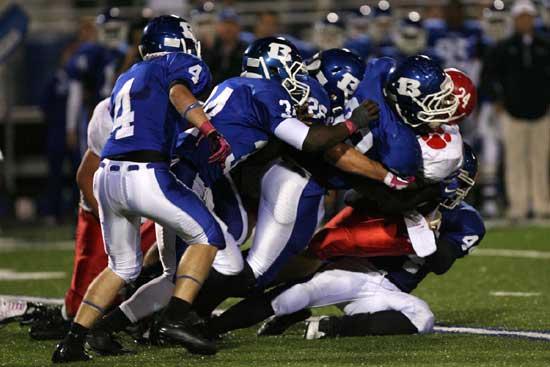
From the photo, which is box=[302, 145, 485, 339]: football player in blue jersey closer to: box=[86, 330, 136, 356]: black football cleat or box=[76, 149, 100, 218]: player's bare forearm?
box=[86, 330, 136, 356]: black football cleat

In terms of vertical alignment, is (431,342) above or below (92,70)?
above

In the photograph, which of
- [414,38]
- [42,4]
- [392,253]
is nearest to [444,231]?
[392,253]

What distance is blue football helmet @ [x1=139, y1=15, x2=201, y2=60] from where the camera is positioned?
5.64 m

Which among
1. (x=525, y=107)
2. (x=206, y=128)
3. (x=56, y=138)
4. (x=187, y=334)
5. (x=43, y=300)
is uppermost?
(x=206, y=128)

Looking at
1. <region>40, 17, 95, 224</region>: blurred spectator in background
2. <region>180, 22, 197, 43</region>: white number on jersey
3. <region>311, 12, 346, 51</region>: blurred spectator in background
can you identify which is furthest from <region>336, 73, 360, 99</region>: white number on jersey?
<region>40, 17, 95, 224</region>: blurred spectator in background

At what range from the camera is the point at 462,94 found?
609cm

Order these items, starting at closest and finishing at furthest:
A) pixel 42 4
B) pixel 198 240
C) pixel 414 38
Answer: pixel 198 240, pixel 414 38, pixel 42 4

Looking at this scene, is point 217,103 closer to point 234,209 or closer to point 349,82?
point 234,209

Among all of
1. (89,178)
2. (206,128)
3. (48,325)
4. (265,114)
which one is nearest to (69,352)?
(48,325)

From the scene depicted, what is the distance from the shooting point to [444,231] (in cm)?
623

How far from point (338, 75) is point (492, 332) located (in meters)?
1.32

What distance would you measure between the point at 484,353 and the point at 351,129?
1066 millimetres

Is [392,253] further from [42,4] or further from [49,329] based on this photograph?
[42,4]

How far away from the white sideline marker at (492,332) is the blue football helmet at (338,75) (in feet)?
3.54
